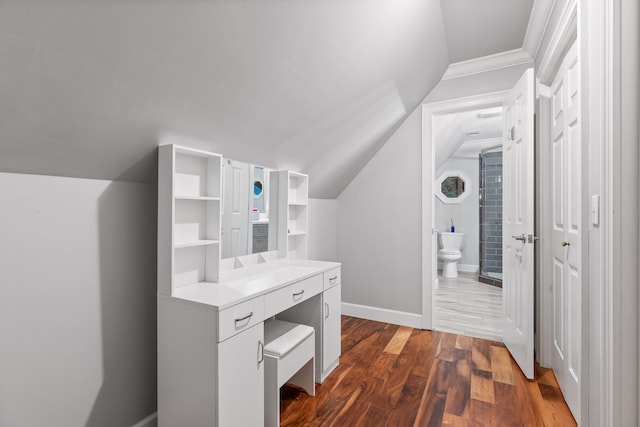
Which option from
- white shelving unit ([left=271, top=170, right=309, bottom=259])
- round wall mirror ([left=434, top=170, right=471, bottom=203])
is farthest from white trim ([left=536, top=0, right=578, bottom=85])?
round wall mirror ([left=434, top=170, right=471, bottom=203])

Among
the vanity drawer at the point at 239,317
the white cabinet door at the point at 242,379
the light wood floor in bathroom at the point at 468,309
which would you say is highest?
the vanity drawer at the point at 239,317

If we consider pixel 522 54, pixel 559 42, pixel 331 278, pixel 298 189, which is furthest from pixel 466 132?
pixel 331 278

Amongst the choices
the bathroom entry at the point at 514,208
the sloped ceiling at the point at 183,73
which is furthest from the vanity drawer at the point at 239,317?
the bathroom entry at the point at 514,208

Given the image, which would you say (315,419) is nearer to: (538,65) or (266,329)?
(266,329)

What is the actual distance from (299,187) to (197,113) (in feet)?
4.06

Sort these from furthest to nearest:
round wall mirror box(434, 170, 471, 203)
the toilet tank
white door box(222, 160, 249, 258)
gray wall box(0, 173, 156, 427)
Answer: round wall mirror box(434, 170, 471, 203) < the toilet tank < white door box(222, 160, 249, 258) < gray wall box(0, 173, 156, 427)

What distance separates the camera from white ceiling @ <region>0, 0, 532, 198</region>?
898 mm

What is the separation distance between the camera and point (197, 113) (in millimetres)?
1393

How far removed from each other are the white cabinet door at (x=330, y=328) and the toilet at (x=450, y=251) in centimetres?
345

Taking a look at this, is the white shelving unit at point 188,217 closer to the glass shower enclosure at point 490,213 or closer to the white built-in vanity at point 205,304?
the white built-in vanity at point 205,304

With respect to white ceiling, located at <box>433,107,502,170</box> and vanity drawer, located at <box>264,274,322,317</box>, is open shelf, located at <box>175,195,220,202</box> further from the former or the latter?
white ceiling, located at <box>433,107,502,170</box>

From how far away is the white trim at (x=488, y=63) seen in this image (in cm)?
265

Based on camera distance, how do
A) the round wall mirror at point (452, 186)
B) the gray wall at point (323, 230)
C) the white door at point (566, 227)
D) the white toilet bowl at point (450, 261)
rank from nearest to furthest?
the white door at point (566, 227) < the gray wall at point (323, 230) < the white toilet bowl at point (450, 261) < the round wall mirror at point (452, 186)

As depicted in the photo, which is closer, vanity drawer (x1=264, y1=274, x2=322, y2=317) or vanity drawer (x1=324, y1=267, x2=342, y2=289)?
vanity drawer (x1=264, y1=274, x2=322, y2=317)
